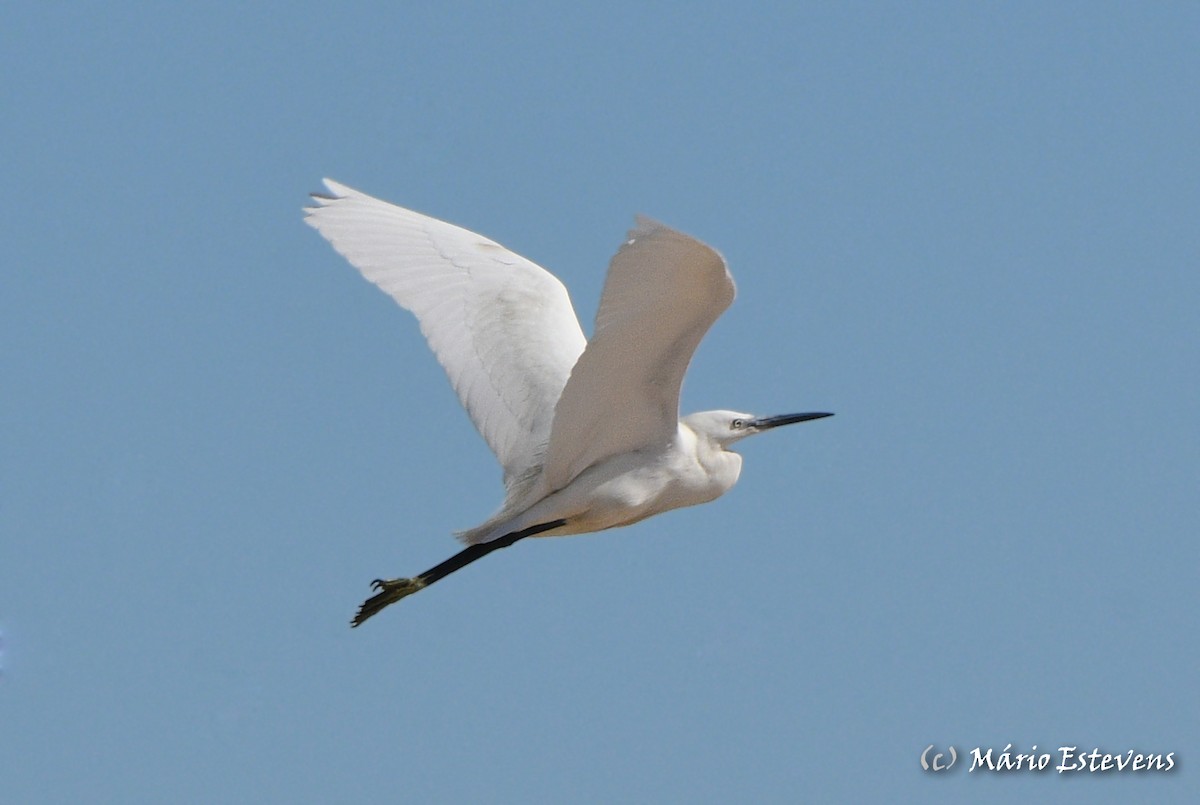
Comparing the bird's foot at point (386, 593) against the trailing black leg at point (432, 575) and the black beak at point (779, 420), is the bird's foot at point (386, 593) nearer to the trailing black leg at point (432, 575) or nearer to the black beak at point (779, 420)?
the trailing black leg at point (432, 575)

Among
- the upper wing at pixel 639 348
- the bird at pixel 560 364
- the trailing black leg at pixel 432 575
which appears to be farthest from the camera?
the trailing black leg at pixel 432 575

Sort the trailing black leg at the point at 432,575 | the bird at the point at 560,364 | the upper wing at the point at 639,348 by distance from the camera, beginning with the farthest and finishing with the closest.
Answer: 1. the trailing black leg at the point at 432,575
2. the bird at the point at 560,364
3. the upper wing at the point at 639,348

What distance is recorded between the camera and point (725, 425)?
11188 millimetres

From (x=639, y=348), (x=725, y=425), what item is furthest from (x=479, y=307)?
(x=639, y=348)

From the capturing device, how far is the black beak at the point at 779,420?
11.4m

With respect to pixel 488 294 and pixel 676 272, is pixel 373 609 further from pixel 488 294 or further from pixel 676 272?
pixel 676 272

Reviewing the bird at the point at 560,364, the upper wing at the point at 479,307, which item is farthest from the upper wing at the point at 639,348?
the upper wing at the point at 479,307

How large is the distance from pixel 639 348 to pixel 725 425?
6.70 feet

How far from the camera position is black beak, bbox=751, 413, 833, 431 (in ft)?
37.5

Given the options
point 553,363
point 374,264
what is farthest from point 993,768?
point 374,264

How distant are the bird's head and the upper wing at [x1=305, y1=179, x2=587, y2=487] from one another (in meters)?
0.91

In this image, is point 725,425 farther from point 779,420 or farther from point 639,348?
point 639,348

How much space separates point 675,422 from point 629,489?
1.65 feet

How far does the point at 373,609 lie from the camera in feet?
35.9
